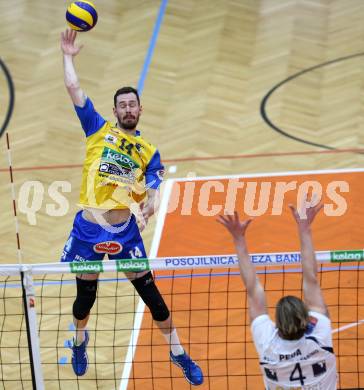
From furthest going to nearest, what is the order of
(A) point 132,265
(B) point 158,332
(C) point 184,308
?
(C) point 184,308, (B) point 158,332, (A) point 132,265

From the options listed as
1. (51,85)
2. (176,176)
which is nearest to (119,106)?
(176,176)

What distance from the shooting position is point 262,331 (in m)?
7.25

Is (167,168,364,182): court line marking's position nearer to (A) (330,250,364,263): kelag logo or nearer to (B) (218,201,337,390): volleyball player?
(A) (330,250,364,263): kelag logo

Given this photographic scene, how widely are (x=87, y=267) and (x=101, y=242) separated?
1015mm

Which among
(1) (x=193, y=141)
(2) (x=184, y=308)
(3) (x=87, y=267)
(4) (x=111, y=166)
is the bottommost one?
(3) (x=87, y=267)

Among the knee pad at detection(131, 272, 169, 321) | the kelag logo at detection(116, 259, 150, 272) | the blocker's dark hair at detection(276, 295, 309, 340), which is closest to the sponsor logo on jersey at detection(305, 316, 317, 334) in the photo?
the blocker's dark hair at detection(276, 295, 309, 340)

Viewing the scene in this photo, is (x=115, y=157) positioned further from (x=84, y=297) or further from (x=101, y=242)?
(x=84, y=297)

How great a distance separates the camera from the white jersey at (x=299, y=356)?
23.4 ft

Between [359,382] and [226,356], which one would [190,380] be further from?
[359,382]

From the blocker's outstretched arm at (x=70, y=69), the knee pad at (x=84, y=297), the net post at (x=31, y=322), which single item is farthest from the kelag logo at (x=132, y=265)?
the blocker's outstretched arm at (x=70, y=69)

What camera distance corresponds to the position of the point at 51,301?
11773 millimetres

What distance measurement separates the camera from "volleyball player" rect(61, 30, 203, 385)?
977 cm

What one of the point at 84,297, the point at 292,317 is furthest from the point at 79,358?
the point at 292,317

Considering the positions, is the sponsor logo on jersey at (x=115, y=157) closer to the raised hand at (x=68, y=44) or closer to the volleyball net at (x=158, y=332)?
the raised hand at (x=68, y=44)
